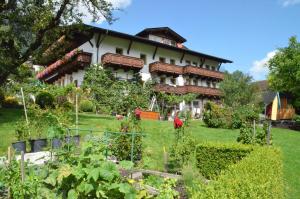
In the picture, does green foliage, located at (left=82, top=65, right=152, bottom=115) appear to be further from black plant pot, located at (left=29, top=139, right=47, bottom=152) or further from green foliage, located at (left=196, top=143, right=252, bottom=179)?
green foliage, located at (left=196, top=143, right=252, bottom=179)

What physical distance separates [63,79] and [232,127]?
2033 centimetres

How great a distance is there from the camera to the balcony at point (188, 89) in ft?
119

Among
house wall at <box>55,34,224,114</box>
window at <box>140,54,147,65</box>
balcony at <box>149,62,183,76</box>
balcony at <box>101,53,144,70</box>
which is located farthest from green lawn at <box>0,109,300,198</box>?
window at <box>140,54,147,65</box>

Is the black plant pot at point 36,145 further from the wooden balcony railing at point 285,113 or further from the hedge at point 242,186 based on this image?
the wooden balcony railing at point 285,113

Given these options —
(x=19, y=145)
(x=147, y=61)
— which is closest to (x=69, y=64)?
(x=147, y=61)

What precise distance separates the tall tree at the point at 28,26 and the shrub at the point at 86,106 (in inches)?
252

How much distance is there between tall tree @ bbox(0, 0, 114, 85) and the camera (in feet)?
68.2

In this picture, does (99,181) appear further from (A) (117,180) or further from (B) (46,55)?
(B) (46,55)

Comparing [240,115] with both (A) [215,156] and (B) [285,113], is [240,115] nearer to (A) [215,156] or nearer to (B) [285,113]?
(A) [215,156]

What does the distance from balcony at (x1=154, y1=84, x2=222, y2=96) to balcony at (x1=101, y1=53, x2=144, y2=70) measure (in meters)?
2.89

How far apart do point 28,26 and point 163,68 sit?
1756 cm

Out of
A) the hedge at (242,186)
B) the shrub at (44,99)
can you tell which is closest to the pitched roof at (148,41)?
the shrub at (44,99)

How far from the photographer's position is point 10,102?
2680 cm

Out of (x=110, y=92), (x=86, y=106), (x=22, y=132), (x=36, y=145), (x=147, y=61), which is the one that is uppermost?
(x=147, y=61)
